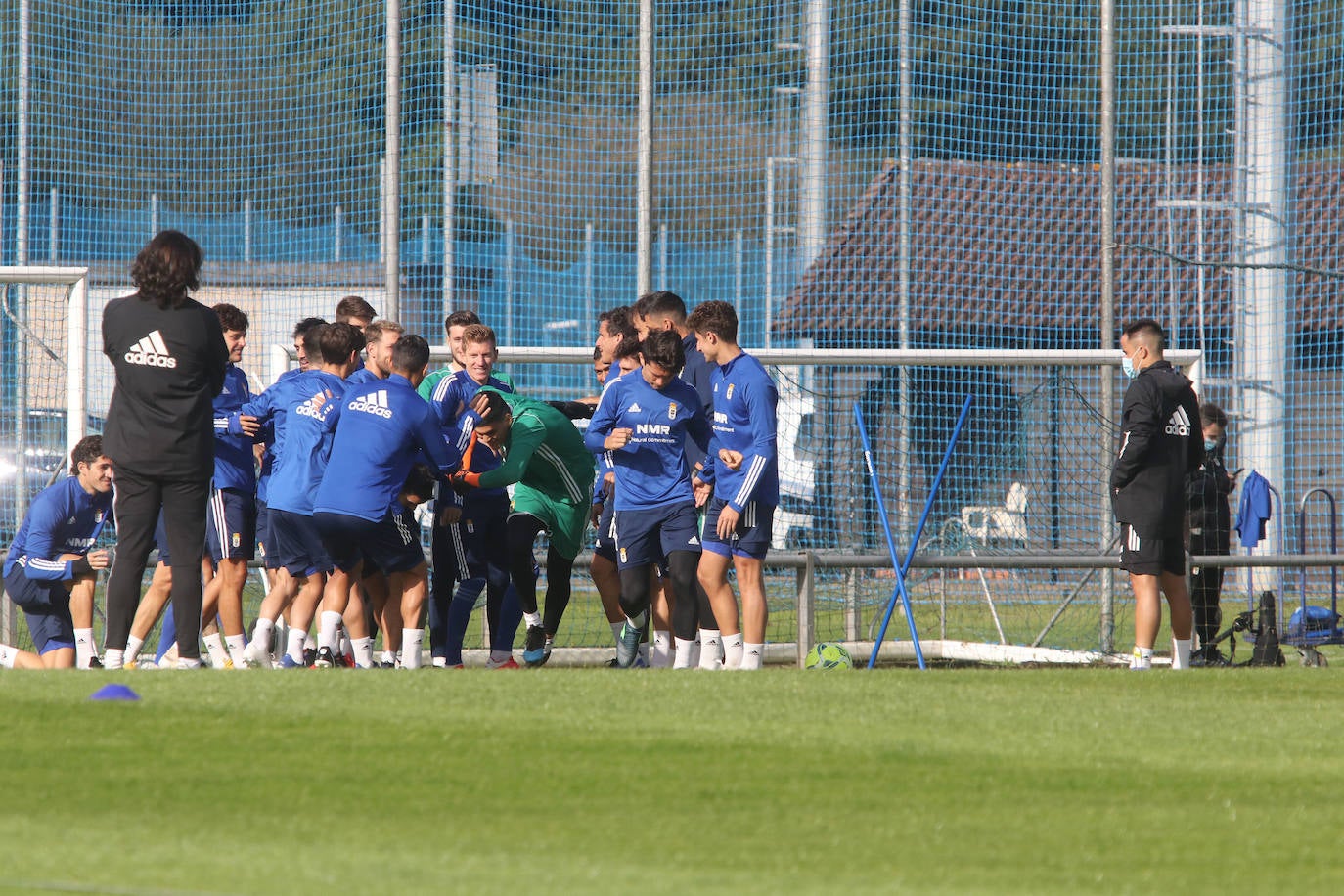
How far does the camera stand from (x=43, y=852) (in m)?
4.23

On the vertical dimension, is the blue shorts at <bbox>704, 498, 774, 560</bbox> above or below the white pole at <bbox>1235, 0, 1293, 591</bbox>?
below

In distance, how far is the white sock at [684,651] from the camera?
372 inches

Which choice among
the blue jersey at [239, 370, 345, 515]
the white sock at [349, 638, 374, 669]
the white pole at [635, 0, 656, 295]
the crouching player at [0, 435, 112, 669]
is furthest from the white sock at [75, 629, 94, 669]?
the white pole at [635, 0, 656, 295]

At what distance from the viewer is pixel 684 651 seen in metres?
9.45

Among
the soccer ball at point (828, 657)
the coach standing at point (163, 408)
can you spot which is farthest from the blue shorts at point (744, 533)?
the coach standing at point (163, 408)

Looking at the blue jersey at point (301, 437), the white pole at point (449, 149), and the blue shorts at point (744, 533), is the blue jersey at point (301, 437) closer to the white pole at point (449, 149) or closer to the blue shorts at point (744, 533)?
the blue shorts at point (744, 533)

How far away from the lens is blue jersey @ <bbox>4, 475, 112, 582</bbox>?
972cm

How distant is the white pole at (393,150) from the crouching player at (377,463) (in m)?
3.42

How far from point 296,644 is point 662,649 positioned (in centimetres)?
236

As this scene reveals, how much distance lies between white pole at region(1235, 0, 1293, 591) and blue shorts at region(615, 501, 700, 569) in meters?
7.35

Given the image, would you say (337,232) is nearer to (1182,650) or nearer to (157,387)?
(157,387)

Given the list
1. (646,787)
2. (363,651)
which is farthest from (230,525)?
(646,787)

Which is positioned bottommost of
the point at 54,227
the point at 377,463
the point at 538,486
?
the point at 538,486

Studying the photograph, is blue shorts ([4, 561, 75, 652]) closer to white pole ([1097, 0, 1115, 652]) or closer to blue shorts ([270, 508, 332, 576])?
blue shorts ([270, 508, 332, 576])
